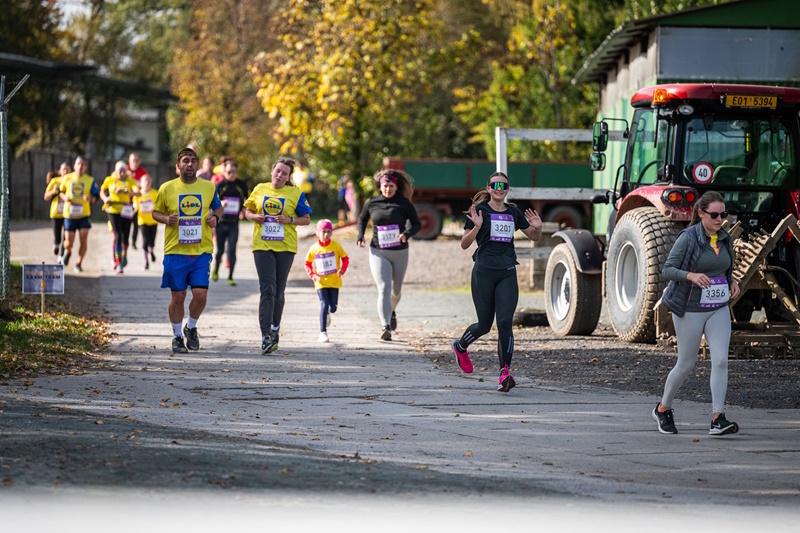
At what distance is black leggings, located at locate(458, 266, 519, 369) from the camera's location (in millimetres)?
10547

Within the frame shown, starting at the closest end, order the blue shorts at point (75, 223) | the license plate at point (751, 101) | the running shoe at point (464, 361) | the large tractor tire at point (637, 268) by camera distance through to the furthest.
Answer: the running shoe at point (464, 361) < the large tractor tire at point (637, 268) < the license plate at point (751, 101) < the blue shorts at point (75, 223)

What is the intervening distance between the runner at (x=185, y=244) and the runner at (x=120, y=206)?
877 centimetres

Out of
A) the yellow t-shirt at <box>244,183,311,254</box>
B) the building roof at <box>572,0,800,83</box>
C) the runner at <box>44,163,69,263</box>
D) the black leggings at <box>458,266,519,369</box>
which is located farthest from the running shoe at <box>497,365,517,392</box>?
the building roof at <box>572,0,800,83</box>

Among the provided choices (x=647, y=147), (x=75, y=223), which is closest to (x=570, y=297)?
(x=647, y=147)

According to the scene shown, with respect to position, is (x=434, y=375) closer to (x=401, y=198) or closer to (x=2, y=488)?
(x=401, y=198)

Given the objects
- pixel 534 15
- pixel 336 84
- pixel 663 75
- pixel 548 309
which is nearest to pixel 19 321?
pixel 548 309

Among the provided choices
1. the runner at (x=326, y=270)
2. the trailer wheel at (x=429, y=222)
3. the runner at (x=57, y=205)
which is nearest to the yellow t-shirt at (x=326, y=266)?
the runner at (x=326, y=270)

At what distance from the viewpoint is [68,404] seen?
8891 millimetres

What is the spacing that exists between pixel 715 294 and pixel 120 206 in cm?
1425

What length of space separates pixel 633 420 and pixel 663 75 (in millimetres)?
14651

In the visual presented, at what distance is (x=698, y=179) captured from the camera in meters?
13.1

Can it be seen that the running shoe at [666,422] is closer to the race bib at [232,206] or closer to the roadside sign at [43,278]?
the roadside sign at [43,278]

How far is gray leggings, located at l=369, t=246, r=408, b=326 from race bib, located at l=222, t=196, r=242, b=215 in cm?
539

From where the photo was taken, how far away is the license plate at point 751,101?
12.9m
